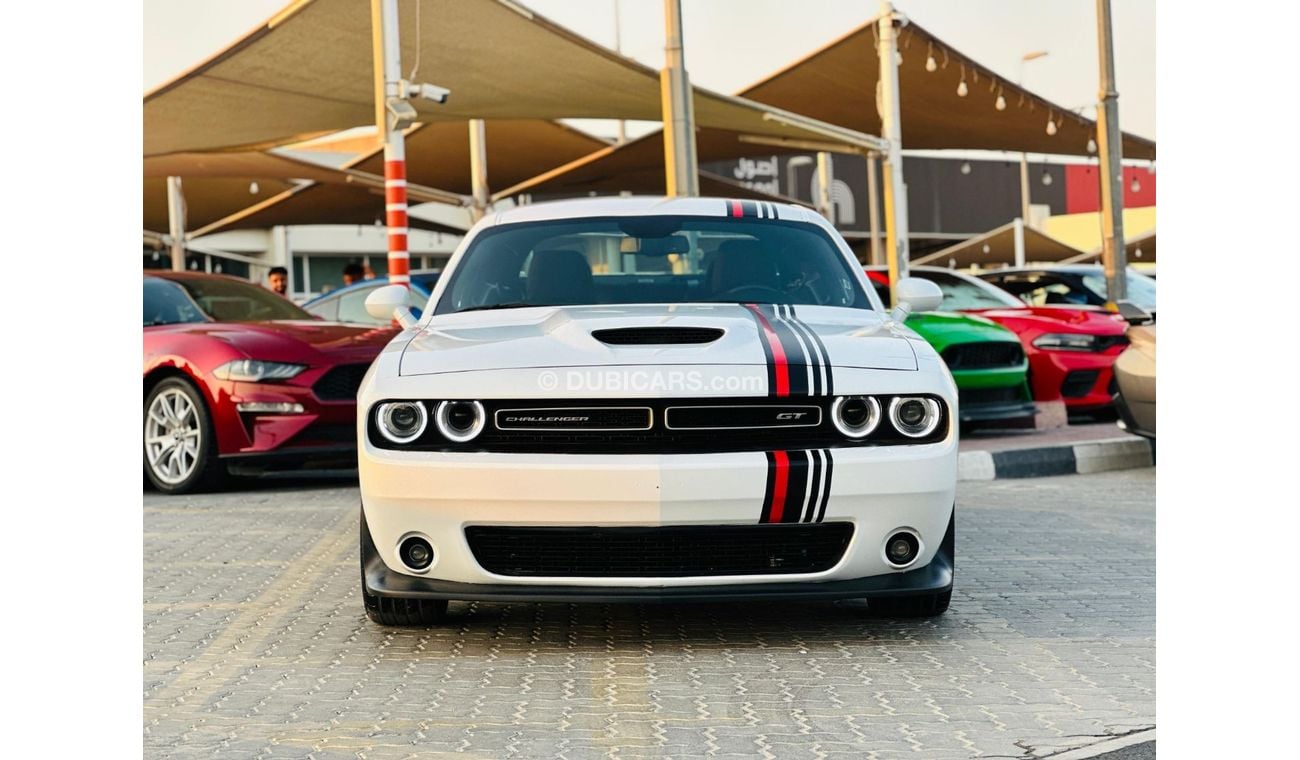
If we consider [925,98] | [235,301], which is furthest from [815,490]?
[925,98]

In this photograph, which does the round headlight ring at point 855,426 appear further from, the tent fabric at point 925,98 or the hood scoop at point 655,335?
the tent fabric at point 925,98

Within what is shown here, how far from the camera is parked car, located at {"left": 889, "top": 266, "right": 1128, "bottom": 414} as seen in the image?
42.2ft

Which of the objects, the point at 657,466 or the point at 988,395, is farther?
the point at 988,395

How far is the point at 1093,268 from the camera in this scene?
15289 mm

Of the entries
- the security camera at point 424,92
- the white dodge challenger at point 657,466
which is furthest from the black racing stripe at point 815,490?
the security camera at point 424,92

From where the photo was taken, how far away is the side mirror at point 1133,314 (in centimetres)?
973

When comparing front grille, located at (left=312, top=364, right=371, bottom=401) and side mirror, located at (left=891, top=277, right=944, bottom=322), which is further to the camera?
front grille, located at (left=312, top=364, right=371, bottom=401)

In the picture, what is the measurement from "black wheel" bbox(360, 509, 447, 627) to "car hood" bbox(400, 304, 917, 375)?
2.50 feet

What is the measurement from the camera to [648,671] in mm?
4570

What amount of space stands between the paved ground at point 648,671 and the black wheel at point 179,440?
2495 mm

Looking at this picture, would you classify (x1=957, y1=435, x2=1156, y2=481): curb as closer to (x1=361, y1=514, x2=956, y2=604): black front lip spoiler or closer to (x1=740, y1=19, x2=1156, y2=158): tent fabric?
(x1=361, y1=514, x2=956, y2=604): black front lip spoiler

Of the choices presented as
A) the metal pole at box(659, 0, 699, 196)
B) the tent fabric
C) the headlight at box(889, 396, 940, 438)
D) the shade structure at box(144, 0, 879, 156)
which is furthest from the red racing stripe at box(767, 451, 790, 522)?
the tent fabric

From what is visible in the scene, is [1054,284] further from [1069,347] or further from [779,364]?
[779,364]

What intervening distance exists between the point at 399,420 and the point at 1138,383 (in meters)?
6.48
